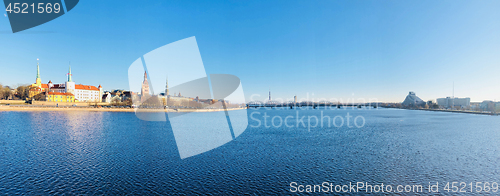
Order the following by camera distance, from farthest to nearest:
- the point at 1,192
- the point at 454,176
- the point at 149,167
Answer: the point at 149,167 < the point at 454,176 < the point at 1,192

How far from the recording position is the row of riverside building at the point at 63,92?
95875 millimetres

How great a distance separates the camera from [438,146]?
75.5 ft

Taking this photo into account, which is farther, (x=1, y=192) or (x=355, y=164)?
(x=355, y=164)

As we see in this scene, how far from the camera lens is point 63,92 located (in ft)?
355

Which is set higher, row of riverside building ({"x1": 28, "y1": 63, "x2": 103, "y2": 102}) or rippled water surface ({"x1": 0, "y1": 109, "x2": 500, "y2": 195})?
row of riverside building ({"x1": 28, "y1": 63, "x2": 103, "y2": 102})

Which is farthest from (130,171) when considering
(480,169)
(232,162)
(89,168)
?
(480,169)

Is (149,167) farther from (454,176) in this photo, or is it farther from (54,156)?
(454,176)

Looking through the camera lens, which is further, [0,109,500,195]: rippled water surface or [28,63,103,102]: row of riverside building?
[28,63,103,102]: row of riverside building

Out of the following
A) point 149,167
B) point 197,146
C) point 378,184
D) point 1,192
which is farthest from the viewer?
point 197,146

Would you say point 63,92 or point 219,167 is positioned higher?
point 63,92

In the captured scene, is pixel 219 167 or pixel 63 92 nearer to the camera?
pixel 219 167

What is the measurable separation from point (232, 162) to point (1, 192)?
38.8 feet

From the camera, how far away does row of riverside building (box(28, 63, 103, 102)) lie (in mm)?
95875

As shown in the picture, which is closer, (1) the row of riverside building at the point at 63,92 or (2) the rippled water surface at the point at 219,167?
(2) the rippled water surface at the point at 219,167
